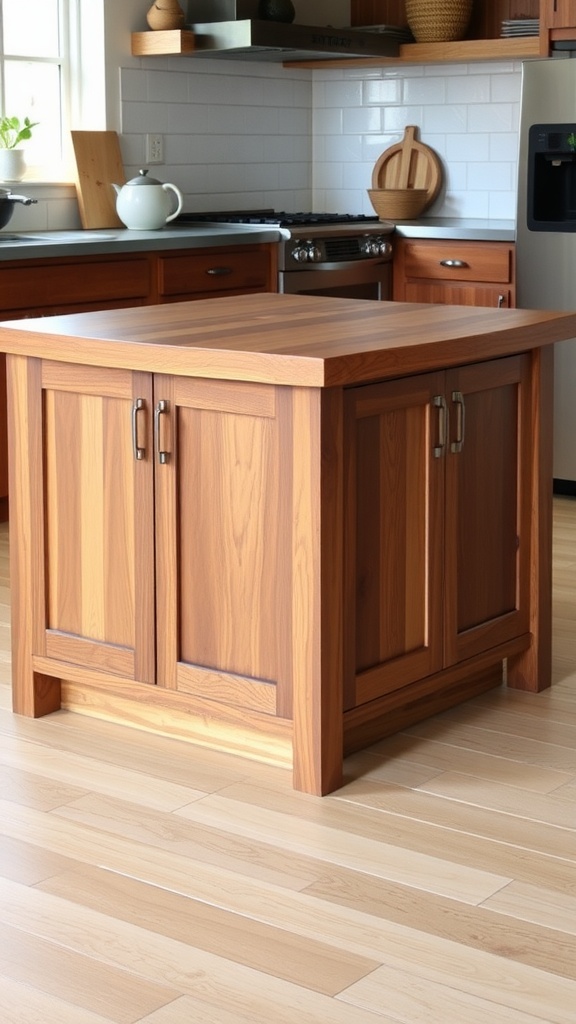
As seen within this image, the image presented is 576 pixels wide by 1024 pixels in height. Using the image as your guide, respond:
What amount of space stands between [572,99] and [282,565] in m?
3.02

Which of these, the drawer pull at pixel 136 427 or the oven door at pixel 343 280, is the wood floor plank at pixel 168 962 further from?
the oven door at pixel 343 280

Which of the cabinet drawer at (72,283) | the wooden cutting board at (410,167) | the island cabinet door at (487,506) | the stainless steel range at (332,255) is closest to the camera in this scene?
the island cabinet door at (487,506)

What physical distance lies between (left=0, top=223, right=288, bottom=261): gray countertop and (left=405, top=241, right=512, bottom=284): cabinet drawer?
1.98ft

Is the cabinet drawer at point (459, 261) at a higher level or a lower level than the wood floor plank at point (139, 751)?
higher

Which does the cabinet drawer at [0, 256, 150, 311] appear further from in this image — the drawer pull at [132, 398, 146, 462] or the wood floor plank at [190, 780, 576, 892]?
the wood floor plank at [190, 780, 576, 892]

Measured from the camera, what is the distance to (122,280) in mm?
4605

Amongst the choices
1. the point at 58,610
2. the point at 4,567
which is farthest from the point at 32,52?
the point at 58,610

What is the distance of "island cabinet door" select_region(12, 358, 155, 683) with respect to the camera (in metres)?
2.61

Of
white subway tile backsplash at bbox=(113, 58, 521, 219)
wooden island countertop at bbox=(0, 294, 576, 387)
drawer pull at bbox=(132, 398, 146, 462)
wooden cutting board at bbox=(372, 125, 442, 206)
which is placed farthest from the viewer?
wooden cutting board at bbox=(372, 125, 442, 206)

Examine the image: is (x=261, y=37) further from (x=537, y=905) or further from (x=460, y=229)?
(x=537, y=905)

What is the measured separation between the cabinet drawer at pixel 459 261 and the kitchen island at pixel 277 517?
2202 millimetres

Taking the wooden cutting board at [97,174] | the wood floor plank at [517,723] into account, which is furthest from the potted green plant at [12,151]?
the wood floor plank at [517,723]

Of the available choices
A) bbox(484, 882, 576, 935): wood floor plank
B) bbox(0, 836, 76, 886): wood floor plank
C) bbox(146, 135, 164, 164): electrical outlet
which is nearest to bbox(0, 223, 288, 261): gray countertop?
bbox(146, 135, 164, 164): electrical outlet

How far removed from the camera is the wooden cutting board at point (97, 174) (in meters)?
5.18
